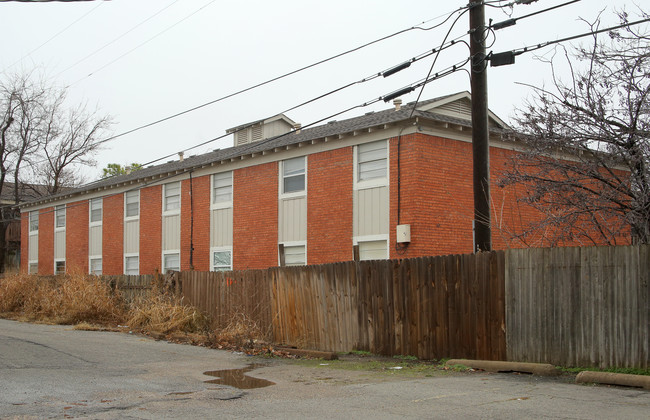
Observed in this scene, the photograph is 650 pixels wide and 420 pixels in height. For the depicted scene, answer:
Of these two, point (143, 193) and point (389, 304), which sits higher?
point (143, 193)

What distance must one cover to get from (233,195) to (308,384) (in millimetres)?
14582

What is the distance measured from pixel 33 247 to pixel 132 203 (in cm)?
1065

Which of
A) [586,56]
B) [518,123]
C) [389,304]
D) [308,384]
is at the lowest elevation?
[308,384]

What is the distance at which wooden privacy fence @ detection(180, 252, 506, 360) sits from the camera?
1144 centimetres

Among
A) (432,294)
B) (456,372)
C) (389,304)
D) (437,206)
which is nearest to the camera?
(456,372)

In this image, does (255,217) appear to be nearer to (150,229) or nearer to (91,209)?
(150,229)

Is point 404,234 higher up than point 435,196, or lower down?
lower down

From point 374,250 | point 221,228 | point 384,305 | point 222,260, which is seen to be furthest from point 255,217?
point 384,305

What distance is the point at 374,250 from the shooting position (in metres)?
18.8

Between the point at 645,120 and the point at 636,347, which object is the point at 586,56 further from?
the point at 636,347

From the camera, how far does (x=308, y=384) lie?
10.1m

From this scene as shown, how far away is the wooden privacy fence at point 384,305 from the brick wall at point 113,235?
1362 cm

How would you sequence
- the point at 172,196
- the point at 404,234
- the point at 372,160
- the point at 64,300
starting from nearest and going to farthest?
the point at 404,234
the point at 372,160
the point at 64,300
the point at 172,196

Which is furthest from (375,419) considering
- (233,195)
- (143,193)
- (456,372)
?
(143,193)
